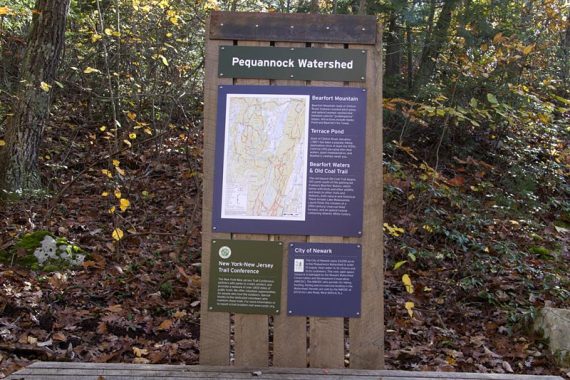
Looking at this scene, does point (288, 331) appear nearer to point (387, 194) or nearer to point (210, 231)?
point (210, 231)

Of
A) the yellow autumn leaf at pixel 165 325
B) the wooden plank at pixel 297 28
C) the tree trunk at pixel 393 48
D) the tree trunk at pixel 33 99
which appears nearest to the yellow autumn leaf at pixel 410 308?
the yellow autumn leaf at pixel 165 325

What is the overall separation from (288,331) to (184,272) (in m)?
3.15

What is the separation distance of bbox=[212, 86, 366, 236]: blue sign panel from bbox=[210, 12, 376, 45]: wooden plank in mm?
306

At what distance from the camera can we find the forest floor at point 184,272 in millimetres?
5504

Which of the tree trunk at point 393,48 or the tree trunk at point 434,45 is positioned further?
the tree trunk at point 393,48

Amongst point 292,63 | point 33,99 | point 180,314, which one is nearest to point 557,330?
point 180,314

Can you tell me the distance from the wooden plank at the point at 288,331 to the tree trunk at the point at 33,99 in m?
6.03

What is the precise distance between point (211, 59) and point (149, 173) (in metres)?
6.23

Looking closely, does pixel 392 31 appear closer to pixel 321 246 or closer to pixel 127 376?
pixel 321 246

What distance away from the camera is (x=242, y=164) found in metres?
3.65

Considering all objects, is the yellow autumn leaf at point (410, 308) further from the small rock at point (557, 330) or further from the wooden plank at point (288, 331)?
the wooden plank at point (288, 331)

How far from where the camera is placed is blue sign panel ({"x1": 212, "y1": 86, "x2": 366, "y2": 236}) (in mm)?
3615

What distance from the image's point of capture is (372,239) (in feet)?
11.9

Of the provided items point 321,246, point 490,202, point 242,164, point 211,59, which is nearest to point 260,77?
point 211,59
